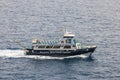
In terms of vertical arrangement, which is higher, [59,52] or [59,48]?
[59,48]

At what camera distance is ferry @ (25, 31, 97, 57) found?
19238 centimetres

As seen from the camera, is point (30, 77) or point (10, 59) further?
point (10, 59)

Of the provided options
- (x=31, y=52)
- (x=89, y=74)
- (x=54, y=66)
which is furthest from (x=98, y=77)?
(x=31, y=52)

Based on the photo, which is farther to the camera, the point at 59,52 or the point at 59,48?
the point at 59,48

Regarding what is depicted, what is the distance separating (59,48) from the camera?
193375 millimetres

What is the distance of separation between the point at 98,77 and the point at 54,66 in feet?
59.2

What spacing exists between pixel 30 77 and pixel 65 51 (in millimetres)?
26022

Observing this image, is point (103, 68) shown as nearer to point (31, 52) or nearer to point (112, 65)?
point (112, 65)

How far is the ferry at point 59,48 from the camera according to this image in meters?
192

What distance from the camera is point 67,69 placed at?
182250 millimetres

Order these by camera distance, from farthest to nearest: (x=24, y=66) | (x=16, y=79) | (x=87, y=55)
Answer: (x=87, y=55) → (x=24, y=66) → (x=16, y=79)

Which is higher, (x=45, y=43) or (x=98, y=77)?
(x=45, y=43)

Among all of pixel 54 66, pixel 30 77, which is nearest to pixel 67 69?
pixel 54 66

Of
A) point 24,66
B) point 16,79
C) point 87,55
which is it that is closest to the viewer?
point 16,79
